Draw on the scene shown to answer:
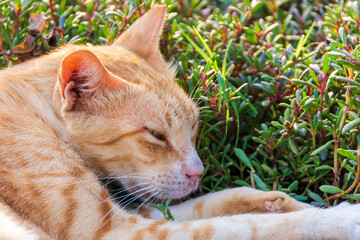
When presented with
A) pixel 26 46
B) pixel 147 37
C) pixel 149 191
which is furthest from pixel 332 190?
pixel 26 46

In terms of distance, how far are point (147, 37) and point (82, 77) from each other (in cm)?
89

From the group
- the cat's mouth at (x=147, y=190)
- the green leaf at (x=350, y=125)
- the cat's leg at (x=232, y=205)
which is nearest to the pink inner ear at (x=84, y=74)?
the cat's mouth at (x=147, y=190)

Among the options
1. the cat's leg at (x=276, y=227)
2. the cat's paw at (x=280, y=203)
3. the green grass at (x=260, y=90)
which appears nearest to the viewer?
the cat's leg at (x=276, y=227)

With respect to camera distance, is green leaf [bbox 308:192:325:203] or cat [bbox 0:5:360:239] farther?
green leaf [bbox 308:192:325:203]

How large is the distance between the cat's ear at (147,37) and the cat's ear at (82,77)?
2.23ft

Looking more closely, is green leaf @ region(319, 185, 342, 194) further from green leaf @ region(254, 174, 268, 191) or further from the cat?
green leaf @ region(254, 174, 268, 191)

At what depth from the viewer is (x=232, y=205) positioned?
2957 mm

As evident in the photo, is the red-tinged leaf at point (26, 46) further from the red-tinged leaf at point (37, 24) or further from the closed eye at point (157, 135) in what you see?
the closed eye at point (157, 135)

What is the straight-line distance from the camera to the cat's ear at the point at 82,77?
8.70ft

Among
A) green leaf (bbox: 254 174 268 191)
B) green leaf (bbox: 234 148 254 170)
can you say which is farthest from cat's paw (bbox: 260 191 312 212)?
green leaf (bbox: 234 148 254 170)

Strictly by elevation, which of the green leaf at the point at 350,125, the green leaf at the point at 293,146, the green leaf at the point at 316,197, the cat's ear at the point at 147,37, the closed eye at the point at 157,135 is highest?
the cat's ear at the point at 147,37

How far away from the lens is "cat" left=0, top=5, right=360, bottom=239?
254cm

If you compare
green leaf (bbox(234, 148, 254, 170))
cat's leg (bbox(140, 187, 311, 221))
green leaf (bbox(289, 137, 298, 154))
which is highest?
green leaf (bbox(289, 137, 298, 154))

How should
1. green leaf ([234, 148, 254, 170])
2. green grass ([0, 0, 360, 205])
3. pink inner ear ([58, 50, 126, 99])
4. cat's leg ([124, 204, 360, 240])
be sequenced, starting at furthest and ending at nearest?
green leaf ([234, 148, 254, 170]), green grass ([0, 0, 360, 205]), pink inner ear ([58, 50, 126, 99]), cat's leg ([124, 204, 360, 240])
